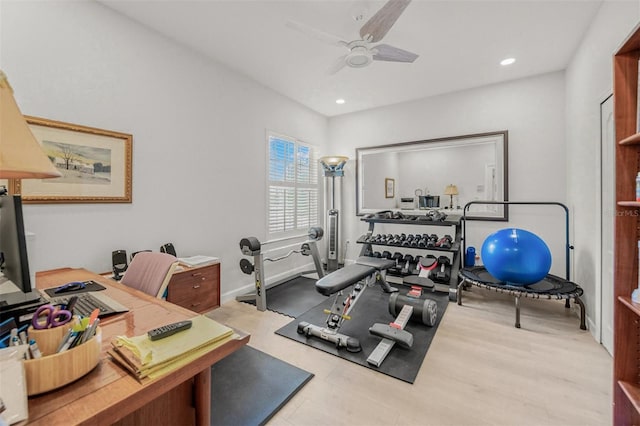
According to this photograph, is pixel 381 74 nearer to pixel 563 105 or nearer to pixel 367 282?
pixel 563 105

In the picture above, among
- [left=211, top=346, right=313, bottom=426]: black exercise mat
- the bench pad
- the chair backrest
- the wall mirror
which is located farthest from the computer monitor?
the wall mirror

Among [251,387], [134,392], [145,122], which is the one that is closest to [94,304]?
[134,392]

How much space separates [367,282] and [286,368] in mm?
1290

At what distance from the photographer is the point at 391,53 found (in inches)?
102

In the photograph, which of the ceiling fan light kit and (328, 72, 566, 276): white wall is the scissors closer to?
the ceiling fan light kit

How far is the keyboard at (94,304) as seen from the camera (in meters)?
1.23

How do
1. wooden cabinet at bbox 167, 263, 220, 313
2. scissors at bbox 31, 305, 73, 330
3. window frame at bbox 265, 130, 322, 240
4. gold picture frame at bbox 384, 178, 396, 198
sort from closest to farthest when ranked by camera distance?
scissors at bbox 31, 305, 73, 330 < wooden cabinet at bbox 167, 263, 220, 313 < window frame at bbox 265, 130, 322, 240 < gold picture frame at bbox 384, 178, 396, 198

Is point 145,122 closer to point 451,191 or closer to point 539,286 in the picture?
point 451,191

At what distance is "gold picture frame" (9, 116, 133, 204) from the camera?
6.88ft

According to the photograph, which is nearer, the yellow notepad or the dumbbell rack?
the yellow notepad

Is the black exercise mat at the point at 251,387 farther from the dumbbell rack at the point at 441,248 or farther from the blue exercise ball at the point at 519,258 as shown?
the dumbbell rack at the point at 441,248

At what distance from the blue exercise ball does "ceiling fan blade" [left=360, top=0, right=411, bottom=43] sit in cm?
235

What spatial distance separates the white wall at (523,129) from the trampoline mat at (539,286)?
901 millimetres

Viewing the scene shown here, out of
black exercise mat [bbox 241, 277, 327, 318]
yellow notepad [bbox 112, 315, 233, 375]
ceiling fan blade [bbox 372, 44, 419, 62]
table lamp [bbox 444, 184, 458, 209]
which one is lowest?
black exercise mat [bbox 241, 277, 327, 318]
